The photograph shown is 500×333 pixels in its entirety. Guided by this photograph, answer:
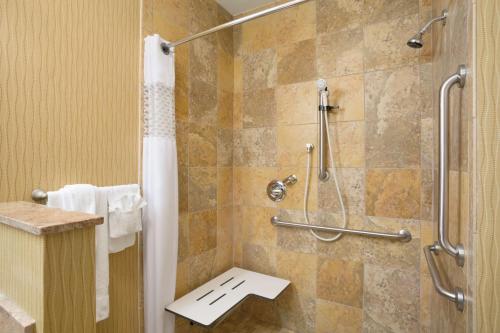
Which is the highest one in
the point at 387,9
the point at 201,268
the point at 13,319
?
the point at 387,9

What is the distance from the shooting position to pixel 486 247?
0.70 m

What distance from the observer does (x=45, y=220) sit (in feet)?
2.00

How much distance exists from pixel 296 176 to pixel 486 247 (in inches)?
44.8

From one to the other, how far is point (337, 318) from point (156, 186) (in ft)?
4.54

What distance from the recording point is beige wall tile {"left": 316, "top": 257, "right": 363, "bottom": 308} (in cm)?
Result: 157

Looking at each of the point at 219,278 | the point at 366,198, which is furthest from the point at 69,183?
the point at 366,198

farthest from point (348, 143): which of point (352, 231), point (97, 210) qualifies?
point (97, 210)

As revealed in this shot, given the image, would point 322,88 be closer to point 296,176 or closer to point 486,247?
point 296,176

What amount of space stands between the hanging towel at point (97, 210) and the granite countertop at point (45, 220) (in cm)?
25

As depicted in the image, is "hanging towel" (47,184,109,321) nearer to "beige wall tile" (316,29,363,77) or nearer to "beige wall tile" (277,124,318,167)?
"beige wall tile" (277,124,318,167)

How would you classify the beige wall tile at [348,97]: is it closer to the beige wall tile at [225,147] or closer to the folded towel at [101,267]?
the beige wall tile at [225,147]

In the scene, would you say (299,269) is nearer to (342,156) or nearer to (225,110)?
(342,156)

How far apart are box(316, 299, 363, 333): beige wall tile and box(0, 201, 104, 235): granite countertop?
1.55m

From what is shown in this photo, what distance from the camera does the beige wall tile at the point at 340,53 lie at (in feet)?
5.15
